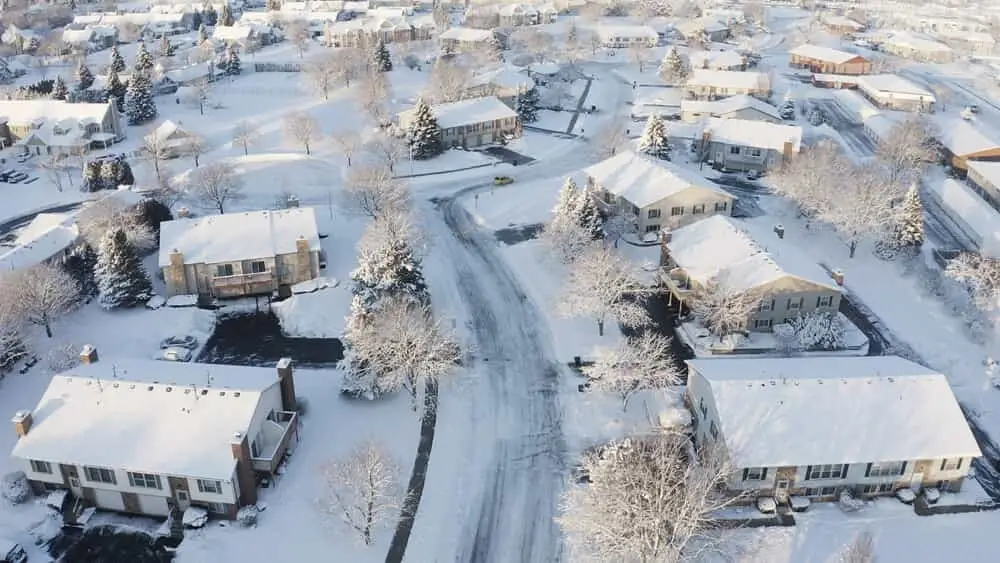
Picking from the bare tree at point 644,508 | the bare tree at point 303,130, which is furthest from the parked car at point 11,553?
the bare tree at point 303,130

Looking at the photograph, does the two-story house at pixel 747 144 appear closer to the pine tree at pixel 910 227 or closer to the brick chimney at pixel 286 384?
the pine tree at pixel 910 227

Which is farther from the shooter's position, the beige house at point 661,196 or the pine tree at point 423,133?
the pine tree at point 423,133

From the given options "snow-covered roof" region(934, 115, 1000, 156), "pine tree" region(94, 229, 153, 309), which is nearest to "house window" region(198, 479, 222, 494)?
"pine tree" region(94, 229, 153, 309)

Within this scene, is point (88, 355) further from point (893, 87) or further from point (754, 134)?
point (893, 87)

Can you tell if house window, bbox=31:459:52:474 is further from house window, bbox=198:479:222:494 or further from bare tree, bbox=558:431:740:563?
bare tree, bbox=558:431:740:563

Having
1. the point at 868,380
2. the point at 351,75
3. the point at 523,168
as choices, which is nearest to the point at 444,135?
the point at 523,168

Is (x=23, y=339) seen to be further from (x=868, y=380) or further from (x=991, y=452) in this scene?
(x=991, y=452)
